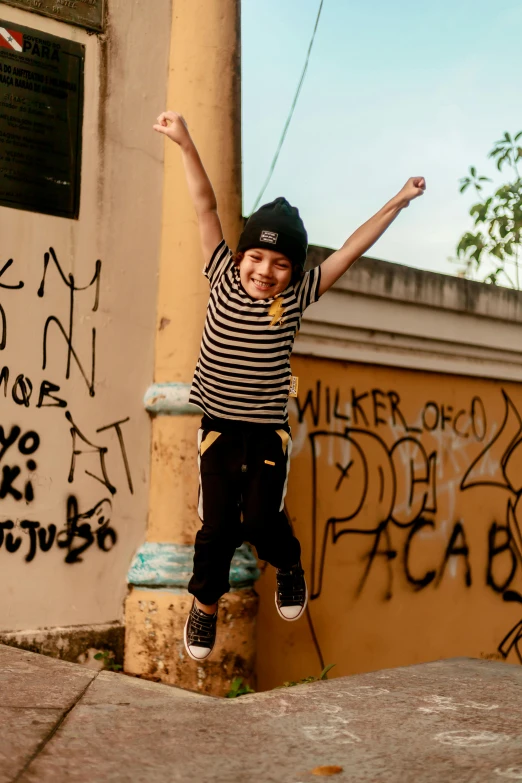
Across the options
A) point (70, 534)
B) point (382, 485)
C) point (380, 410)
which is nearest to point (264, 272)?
point (70, 534)

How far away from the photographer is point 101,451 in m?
4.35

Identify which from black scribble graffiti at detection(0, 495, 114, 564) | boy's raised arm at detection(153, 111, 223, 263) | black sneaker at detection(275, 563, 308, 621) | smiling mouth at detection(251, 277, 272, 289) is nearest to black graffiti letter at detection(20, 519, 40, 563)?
black scribble graffiti at detection(0, 495, 114, 564)

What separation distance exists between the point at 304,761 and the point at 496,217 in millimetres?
9521

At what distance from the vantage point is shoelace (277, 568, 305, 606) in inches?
149

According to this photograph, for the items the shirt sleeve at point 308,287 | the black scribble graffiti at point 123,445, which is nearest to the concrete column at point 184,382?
the black scribble graffiti at point 123,445

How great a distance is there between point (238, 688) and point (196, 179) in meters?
2.41

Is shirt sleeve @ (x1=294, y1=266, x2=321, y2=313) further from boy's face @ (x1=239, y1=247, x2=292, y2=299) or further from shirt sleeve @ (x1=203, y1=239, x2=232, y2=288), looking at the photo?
shirt sleeve @ (x1=203, y1=239, x2=232, y2=288)

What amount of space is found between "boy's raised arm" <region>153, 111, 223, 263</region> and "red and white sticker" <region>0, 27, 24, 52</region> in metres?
1.17

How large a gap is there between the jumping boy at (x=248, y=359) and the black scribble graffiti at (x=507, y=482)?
314cm

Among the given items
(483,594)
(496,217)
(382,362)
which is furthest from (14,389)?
(496,217)

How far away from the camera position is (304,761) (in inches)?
103

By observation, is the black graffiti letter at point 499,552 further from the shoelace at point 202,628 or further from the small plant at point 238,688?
the shoelace at point 202,628

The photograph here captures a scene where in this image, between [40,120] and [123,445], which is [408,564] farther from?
[40,120]

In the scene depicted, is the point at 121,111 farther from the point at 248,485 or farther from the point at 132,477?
the point at 248,485
